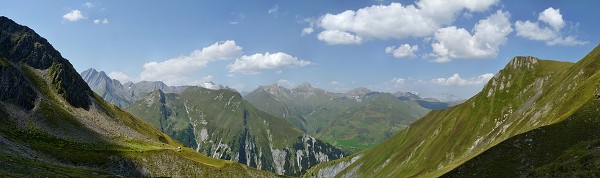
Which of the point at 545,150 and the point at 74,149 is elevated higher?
the point at 74,149

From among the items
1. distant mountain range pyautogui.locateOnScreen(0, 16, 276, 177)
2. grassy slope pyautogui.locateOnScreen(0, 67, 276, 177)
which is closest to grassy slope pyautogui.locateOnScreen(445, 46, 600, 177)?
distant mountain range pyautogui.locateOnScreen(0, 16, 276, 177)

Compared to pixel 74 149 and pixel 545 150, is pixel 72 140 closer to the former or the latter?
pixel 74 149

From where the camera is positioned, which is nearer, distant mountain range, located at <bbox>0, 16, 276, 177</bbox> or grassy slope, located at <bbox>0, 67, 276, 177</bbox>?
grassy slope, located at <bbox>0, 67, 276, 177</bbox>

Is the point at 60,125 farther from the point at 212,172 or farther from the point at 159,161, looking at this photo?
the point at 212,172

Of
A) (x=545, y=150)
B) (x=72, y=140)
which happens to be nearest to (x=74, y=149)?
(x=72, y=140)

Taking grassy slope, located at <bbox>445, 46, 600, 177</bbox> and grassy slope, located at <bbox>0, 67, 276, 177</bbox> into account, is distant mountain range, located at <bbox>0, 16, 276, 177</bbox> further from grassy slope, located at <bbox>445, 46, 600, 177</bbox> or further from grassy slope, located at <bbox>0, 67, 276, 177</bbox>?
grassy slope, located at <bbox>445, 46, 600, 177</bbox>

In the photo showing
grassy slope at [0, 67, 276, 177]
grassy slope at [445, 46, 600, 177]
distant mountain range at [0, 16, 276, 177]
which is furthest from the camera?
distant mountain range at [0, 16, 276, 177]

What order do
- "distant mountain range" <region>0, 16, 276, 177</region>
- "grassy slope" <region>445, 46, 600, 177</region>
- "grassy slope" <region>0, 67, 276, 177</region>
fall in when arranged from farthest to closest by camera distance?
"distant mountain range" <region>0, 16, 276, 177</region> < "grassy slope" <region>0, 67, 276, 177</region> < "grassy slope" <region>445, 46, 600, 177</region>

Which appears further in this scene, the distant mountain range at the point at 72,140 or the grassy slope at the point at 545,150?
the distant mountain range at the point at 72,140

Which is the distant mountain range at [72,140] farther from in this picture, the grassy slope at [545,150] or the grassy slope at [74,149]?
the grassy slope at [545,150]

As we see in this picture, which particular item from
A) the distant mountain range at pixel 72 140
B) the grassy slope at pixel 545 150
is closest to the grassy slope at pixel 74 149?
the distant mountain range at pixel 72 140

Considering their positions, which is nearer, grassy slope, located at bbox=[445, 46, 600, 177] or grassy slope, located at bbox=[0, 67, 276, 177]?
grassy slope, located at bbox=[445, 46, 600, 177]

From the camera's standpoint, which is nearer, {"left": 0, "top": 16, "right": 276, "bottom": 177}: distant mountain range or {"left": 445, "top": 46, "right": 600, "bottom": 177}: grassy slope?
{"left": 445, "top": 46, "right": 600, "bottom": 177}: grassy slope

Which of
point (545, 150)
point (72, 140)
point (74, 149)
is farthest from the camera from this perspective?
point (72, 140)
